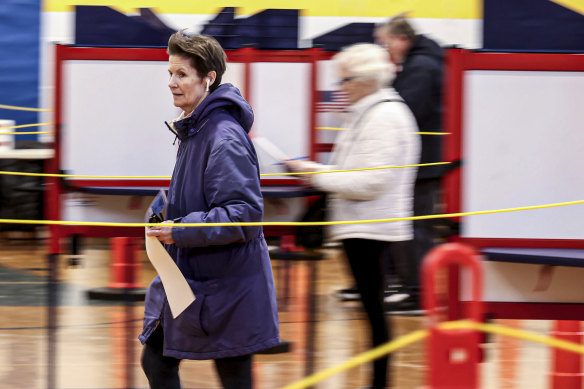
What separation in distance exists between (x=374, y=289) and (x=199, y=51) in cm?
152

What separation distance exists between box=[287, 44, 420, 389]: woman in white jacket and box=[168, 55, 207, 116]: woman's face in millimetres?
1125

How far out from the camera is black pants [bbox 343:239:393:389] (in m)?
4.38

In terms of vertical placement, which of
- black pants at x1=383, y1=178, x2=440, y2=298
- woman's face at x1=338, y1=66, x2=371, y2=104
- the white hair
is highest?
the white hair

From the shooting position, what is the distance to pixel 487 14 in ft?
16.9

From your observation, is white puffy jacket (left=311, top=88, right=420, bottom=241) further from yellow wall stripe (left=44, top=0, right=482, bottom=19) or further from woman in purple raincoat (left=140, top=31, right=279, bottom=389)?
yellow wall stripe (left=44, top=0, right=482, bottom=19)

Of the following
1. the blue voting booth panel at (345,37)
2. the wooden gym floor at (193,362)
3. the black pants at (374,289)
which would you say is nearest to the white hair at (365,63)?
the black pants at (374,289)

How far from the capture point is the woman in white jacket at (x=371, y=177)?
4.32 metres

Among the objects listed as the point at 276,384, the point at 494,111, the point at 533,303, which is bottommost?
the point at 276,384

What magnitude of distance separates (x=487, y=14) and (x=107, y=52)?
2.41 meters

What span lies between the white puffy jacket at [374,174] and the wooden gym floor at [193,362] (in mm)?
461

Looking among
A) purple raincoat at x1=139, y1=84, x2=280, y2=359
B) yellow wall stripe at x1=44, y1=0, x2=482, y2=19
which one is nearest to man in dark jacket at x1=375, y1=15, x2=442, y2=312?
yellow wall stripe at x1=44, y1=0, x2=482, y2=19

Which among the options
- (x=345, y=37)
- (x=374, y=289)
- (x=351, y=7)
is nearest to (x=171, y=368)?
(x=374, y=289)

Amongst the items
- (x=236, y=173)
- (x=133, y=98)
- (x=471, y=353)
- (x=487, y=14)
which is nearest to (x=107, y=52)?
(x=133, y=98)

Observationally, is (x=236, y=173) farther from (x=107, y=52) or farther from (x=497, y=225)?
(x=107, y=52)
